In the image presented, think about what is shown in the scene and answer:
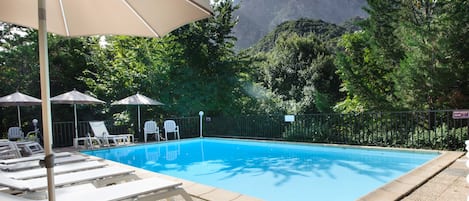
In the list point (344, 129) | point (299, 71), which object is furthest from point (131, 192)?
point (299, 71)

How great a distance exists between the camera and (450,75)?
727 cm

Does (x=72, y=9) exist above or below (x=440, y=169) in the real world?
above

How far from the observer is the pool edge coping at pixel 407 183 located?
313 cm

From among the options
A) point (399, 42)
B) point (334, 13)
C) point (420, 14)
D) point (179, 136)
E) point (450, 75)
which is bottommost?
point (179, 136)

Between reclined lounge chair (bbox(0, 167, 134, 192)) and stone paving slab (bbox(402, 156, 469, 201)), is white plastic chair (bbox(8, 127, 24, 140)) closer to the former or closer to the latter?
reclined lounge chair (bbox(0, 167, 134, 192))

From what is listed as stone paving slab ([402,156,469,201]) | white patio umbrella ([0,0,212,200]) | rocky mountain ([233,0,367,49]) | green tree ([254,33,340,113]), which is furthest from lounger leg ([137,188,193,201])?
rocky mountain ([233,0,367,49])

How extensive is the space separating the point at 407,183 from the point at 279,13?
124 feet

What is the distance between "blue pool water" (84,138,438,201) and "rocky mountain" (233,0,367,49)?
27.5m

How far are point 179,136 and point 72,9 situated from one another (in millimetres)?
9405

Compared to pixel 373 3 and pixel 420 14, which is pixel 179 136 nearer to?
pixel 373 3

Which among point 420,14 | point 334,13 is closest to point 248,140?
point 420,14

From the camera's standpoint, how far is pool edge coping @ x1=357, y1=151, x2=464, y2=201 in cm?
313

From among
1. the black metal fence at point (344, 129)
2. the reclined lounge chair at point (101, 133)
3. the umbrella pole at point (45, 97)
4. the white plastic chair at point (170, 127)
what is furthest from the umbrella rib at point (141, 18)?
the white plastic chair at point (170, 127)

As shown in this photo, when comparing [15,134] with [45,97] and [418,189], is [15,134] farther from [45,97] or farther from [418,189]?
[418,189]
